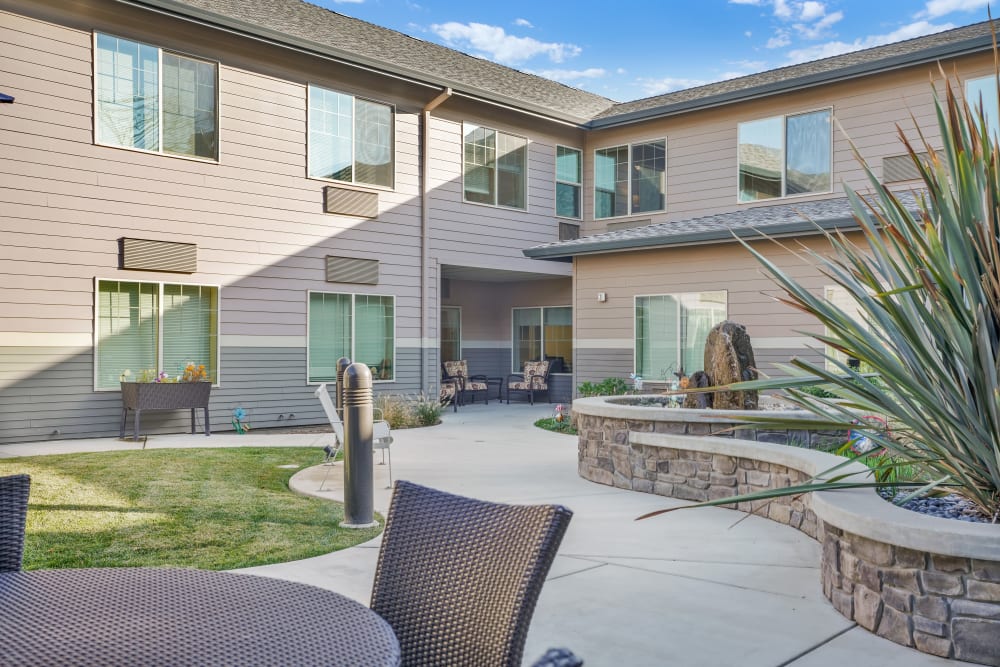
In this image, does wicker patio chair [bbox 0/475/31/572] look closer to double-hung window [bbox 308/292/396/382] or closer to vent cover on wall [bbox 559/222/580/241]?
double-hung window [bbox 308/292/396/382]

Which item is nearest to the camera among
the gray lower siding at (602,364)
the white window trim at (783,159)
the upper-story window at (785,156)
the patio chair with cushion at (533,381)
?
the white window trim at (783,159)

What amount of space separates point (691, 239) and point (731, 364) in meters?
4.98

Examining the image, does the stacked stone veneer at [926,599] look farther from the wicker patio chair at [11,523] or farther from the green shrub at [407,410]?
the green shrub at [407,410]

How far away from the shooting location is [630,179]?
16031mm

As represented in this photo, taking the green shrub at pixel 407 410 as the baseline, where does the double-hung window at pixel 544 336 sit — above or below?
above

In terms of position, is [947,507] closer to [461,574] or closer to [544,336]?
[461,574]

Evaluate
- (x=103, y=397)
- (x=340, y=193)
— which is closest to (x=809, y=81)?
(x=340, y=193)

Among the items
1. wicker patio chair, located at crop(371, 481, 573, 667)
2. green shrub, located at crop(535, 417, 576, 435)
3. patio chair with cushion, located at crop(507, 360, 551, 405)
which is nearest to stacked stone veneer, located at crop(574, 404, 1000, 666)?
wicker patio chair, located at crop(371, 481, 573, 667)

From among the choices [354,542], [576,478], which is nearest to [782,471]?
[576,478]

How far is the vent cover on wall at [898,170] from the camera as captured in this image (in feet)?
40.5

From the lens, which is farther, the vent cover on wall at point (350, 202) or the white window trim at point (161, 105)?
the vent cover on wall at point (350, 202)

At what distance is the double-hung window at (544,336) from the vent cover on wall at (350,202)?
560cm

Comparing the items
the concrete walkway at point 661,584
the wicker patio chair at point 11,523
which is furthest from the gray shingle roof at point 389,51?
the wicker patio chair at point 11,523

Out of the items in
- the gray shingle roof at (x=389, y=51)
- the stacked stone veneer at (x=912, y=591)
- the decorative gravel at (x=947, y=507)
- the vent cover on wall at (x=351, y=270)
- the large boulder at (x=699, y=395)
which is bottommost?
the stacked stone veneer at (x=912, y=591)
